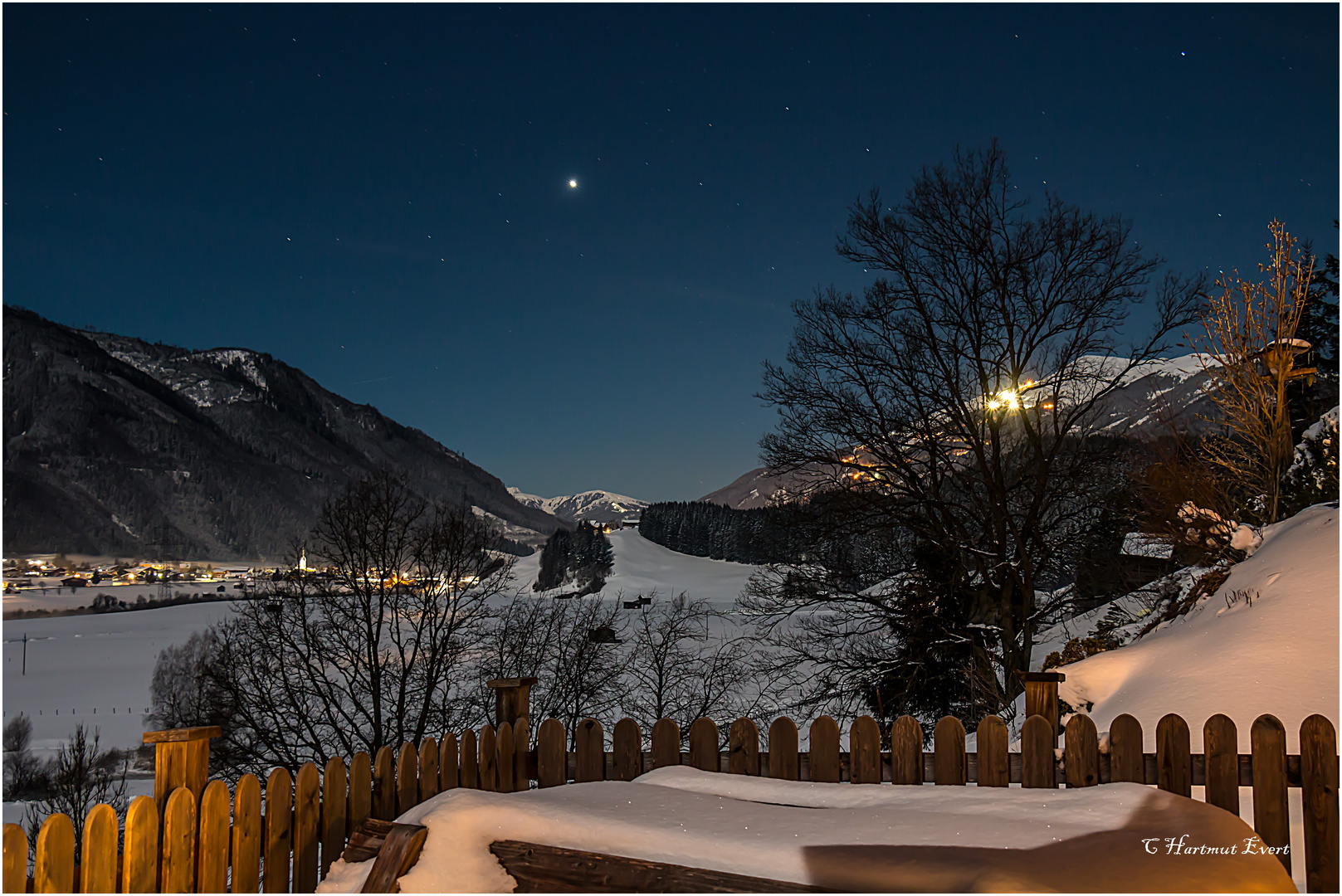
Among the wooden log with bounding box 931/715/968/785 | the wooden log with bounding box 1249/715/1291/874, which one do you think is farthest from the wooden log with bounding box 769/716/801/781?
the wooden log with bounding box 1249/715/1291/874

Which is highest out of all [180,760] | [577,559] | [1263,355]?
[1263,355]

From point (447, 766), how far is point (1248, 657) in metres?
5.02

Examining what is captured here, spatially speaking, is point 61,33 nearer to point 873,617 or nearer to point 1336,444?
point 873,617

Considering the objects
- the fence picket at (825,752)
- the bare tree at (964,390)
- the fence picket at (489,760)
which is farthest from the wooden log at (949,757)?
the bare tree at (964,390)

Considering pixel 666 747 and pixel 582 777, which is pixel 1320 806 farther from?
pixel 582 777

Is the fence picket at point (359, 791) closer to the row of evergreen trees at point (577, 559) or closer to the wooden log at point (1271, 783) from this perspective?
the wooden log at point (1271, 783)

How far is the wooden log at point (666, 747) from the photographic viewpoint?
4418mm

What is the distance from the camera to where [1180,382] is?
532 inches

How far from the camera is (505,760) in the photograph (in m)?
4.46

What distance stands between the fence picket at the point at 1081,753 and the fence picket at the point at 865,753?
935 millimetres

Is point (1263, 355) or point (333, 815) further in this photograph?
point (1263, 355)

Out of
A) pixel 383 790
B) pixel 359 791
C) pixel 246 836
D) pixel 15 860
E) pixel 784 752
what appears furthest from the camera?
pixel 784 752

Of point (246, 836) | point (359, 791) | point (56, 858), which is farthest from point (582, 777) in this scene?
point (56, 858)

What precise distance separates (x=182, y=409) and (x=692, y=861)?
188 metres
